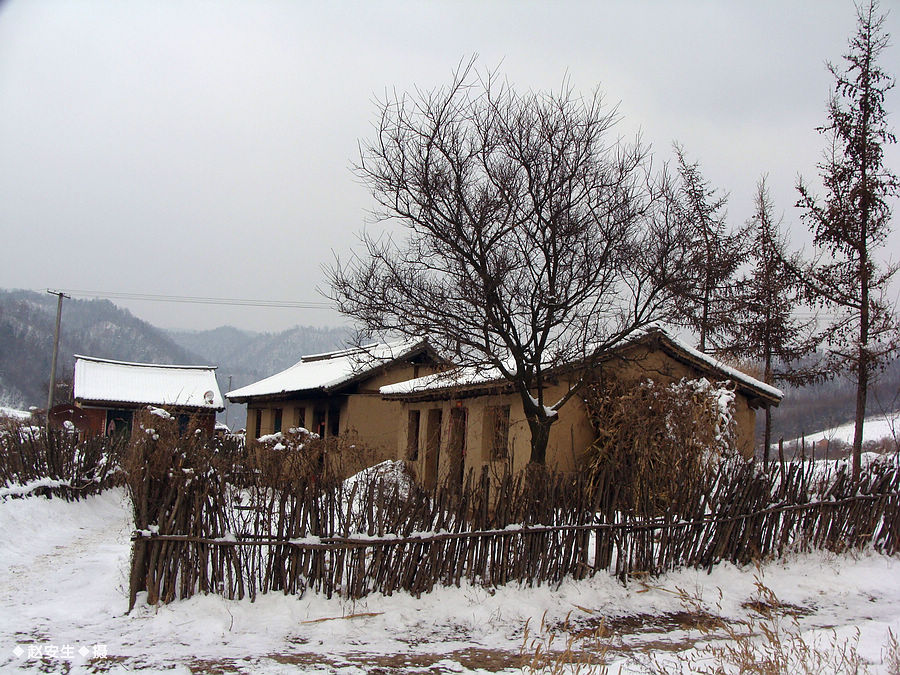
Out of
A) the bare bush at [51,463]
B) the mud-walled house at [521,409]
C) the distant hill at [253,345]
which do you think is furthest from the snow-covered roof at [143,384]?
the distant hill at [253,345]

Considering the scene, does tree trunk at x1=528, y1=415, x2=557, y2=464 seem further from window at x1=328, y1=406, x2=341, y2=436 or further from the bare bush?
window at x1=328, y1=406, x2=341, y2=436

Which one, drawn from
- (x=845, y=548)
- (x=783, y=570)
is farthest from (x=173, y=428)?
(x=845, y=548)

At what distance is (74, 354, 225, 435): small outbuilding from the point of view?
31359 millimetres

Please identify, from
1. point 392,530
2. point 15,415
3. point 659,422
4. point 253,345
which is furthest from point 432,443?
point 253,345

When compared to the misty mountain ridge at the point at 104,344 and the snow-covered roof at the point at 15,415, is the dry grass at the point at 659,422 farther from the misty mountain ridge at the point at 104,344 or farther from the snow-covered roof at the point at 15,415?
the misty mountain ridge at the point at 104,344

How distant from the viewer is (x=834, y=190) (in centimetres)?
1427

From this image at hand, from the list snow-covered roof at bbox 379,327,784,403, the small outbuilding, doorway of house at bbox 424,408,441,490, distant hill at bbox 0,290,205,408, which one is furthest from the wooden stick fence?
distant hill at bbox 0,290,205,408

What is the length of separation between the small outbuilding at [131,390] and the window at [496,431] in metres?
18.1

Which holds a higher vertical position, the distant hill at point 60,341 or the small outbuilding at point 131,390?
the distant hill at point 60,341

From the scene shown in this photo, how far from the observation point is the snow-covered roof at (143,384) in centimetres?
3189

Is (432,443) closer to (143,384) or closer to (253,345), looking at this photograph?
(143,384)

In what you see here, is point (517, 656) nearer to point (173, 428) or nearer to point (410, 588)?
point (410, 588)

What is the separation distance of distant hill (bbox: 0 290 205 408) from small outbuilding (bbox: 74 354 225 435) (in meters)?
29.8

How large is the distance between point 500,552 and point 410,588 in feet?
3.00
